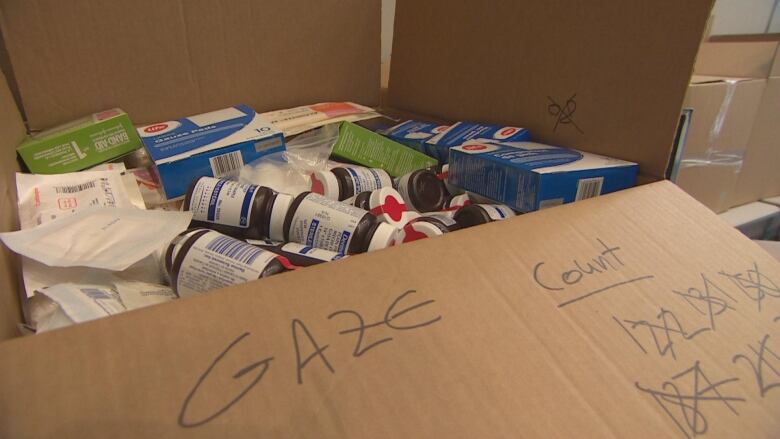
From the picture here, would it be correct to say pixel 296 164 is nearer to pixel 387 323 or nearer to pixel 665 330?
pixel 387 323

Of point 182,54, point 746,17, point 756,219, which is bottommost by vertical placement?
point 756,219

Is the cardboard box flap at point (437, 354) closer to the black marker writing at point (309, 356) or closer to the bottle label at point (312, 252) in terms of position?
the black marker writing at point (309, 356)

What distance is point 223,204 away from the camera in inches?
29.6

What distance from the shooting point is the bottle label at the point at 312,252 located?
0.68 metres

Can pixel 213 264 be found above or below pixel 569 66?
Answer: below

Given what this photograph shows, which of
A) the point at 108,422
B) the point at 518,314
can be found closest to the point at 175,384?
the point at 108,422

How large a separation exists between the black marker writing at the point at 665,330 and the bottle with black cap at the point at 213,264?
425 millimetres

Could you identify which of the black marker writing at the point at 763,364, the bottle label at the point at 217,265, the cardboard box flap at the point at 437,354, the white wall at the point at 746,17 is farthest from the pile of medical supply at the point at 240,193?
the white wall at the point at 746,17

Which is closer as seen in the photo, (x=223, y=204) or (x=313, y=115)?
(x=223, y=204)

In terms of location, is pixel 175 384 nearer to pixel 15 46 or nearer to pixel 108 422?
pixel 108 422

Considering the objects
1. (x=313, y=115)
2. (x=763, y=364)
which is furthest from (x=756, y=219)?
(x=313, y=115)

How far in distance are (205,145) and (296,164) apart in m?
0.19

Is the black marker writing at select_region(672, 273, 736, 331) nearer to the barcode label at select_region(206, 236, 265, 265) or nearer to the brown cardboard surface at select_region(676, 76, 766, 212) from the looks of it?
the barcode label at select_region(206, 236, 265, 265)

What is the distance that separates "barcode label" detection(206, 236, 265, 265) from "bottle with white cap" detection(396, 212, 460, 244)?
8.9 inches
